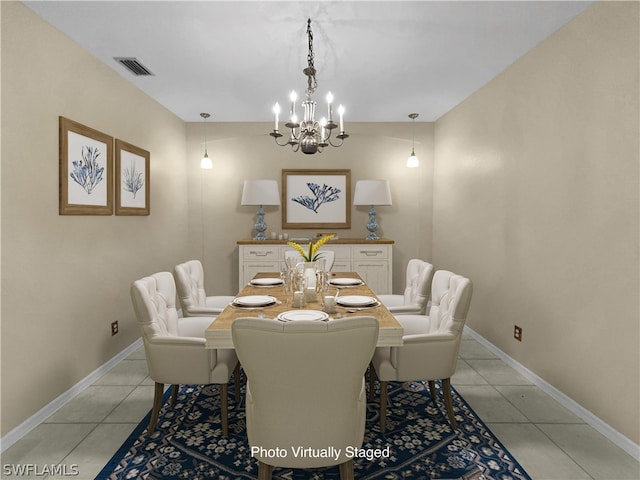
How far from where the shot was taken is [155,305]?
2.24m

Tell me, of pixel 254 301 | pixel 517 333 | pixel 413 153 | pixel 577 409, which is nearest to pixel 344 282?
pixel 254 301

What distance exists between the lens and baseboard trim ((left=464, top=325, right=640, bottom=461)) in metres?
2.07

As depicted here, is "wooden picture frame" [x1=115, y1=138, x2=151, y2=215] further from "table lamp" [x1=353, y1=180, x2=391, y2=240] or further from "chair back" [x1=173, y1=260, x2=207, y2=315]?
"table lamp" [x1=353, y1=180, x2=391, y2=240]

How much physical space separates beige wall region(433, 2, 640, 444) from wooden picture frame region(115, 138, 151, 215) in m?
3.39

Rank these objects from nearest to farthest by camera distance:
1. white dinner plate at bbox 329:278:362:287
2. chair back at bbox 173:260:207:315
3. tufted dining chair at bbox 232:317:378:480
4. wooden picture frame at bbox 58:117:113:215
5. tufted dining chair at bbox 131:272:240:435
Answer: tufted dining chair at bbox 232:317:378:480 < tufted dining chair at bbox 131:272:240:435 < wooden picture frame at bbox 58:117:113:215 < chair back at bbox 173:260:207:315 < white dinner plate at bbox 329:278:362:287

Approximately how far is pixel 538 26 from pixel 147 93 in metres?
3.51

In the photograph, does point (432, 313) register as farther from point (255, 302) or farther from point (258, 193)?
point (258, 193)

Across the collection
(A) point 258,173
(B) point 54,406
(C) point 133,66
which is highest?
(C) point 133,66

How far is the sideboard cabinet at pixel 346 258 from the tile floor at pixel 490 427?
1.78 m

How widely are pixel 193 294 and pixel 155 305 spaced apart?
0.77m

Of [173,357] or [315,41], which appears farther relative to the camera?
[315,41]

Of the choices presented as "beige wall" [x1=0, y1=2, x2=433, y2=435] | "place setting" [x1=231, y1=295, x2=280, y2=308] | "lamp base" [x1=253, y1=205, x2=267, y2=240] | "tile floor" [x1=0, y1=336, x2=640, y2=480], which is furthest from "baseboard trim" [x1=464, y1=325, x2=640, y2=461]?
"lamp base" [x1=253, y1=205, x2=267, y2=240]

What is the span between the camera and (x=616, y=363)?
2180 millimetres

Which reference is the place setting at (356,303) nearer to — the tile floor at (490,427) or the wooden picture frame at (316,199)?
the tile floor at (490,427)
